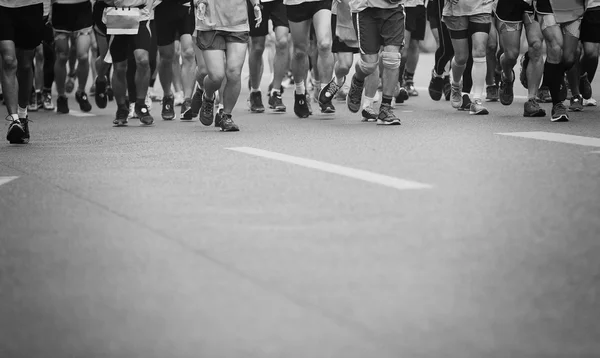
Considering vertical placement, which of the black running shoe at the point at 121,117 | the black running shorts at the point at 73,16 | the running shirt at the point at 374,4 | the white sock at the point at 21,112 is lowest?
the black running shoe at the point at 121,117

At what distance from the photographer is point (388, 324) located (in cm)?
400

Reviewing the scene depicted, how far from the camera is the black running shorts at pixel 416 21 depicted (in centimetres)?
1548

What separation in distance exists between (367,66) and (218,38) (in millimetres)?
1713

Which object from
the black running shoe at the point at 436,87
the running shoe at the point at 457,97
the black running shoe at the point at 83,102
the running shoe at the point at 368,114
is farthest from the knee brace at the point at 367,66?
the black running shoe at the point at 83,102

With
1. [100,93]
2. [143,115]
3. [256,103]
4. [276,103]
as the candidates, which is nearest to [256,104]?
[256,103]

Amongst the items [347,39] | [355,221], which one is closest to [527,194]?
[355,221]

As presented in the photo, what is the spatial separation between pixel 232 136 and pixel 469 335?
7227 mm

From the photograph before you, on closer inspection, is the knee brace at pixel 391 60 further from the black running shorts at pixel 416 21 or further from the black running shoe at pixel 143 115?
A: the black running shorts at pixel 416 21

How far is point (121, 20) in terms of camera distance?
12195 millimetres

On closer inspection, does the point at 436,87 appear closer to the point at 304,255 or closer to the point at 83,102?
the point at 83,102

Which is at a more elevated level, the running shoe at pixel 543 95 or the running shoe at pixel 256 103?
the running shoe at pixel 543 95

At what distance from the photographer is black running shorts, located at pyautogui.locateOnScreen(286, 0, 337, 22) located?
12.9m

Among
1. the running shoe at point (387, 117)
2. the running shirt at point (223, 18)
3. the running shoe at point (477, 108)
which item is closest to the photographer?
the running shirt at point (223, 18)

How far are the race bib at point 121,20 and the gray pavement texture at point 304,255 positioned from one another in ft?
10.4
